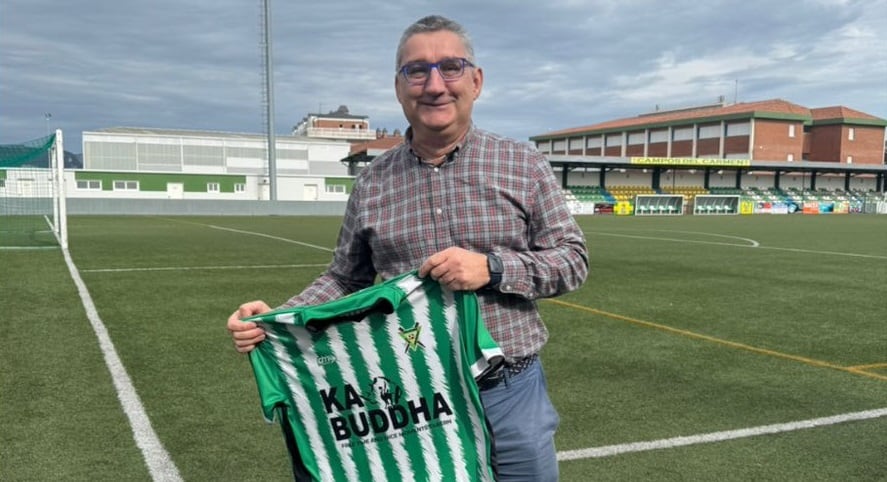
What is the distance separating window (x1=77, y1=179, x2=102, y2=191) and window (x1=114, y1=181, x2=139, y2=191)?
3.43ft

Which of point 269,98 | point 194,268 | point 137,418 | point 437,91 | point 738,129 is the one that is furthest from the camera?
point 738,129

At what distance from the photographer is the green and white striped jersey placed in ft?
6.23

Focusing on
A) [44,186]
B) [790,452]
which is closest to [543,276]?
[790,452]

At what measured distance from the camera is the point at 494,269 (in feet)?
5.96

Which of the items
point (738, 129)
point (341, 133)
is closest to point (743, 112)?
point (738, 129)

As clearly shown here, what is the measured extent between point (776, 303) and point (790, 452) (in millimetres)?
5891

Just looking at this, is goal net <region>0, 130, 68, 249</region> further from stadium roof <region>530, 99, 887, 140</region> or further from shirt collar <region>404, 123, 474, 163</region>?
stadium roof <region>530, 99, 887, 140</region>

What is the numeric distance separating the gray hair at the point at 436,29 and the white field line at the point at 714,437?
2.63m

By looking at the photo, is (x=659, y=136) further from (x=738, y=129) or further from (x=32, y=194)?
(x=32, y=194)

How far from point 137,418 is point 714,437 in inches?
145

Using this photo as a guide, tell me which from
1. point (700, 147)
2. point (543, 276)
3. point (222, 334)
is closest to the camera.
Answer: point (543, 276)

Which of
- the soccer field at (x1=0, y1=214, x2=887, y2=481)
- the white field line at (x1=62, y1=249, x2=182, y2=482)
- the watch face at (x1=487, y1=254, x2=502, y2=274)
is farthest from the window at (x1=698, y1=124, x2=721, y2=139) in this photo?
the watch face at (x1=487, y1=254, x2=502, y2=274)

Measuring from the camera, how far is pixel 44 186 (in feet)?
83.6

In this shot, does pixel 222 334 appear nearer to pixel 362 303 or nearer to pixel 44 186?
pixel 362 303
